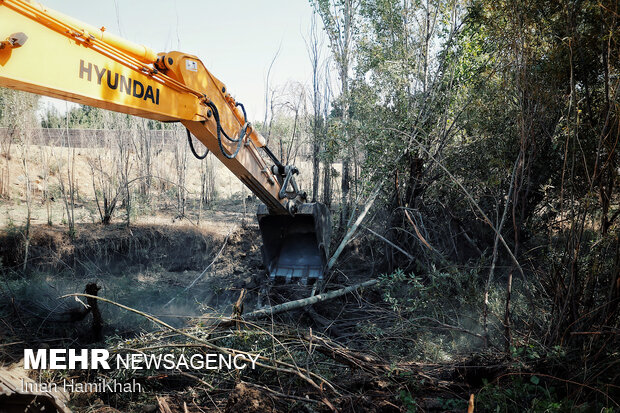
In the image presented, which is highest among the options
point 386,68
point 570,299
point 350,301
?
point 386,68

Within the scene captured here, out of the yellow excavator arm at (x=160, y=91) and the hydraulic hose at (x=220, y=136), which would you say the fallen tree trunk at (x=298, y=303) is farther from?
the hydraulic hose at (x=220, y=136)

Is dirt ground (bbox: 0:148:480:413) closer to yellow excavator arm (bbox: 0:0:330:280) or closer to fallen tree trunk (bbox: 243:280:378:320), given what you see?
fallen tree trunk (bbox: 243:280:378:320)

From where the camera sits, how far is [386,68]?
746 centimetres

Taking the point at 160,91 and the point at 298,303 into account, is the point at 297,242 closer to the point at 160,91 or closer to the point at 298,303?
the point at 298,303

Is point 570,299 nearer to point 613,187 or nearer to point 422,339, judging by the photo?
point 613,187

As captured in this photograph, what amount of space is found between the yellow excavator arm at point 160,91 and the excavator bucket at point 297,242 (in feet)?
0.05

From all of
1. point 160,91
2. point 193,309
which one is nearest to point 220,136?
point 160,91

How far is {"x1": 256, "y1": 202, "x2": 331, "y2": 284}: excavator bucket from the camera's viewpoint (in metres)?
7.19

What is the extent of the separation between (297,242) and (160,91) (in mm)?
3758

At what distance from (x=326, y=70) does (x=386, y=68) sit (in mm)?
2456

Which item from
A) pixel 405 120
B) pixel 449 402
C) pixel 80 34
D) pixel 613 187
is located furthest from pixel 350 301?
pixel 80 34

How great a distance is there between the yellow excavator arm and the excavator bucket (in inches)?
0.6

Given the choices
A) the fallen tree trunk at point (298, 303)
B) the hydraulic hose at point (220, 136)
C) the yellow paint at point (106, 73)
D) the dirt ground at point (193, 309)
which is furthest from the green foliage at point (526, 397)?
the yellow paint at point (106, 73)

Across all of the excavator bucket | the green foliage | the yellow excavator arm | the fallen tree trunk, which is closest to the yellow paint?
the yellow excavator arm
